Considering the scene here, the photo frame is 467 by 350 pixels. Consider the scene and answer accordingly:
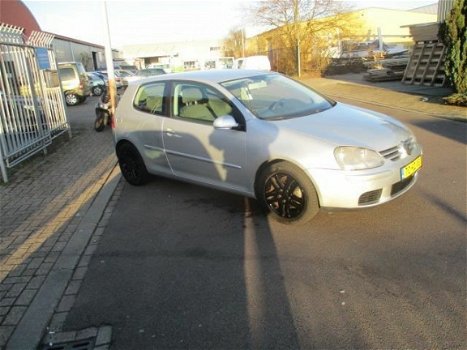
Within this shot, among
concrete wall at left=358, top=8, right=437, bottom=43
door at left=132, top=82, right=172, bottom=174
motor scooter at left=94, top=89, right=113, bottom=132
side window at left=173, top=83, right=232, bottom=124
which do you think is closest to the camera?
side window at left=173, top=83, right=232, bottom=124

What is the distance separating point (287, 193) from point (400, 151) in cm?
123

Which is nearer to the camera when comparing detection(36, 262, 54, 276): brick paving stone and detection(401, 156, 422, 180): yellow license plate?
detection(36, 262, 54, 276): brick paving stone

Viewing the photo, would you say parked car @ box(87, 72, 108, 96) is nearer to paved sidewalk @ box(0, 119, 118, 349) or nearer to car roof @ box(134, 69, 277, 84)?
paved sidewalk @ box(0, 119, 118, 349)

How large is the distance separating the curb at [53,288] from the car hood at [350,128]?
8.29 ft

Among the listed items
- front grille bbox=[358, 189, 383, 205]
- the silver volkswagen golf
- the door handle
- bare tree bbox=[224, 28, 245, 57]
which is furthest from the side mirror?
bare tree bbox=[224, 28, 245, 57]

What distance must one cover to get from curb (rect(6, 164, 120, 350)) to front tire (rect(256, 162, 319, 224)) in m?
2.03

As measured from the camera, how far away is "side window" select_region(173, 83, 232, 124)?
16.5 ft

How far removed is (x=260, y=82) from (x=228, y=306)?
3.10m

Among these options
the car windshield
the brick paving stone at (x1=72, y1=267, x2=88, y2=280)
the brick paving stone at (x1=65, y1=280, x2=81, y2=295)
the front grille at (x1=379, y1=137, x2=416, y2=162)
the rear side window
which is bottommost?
the brick paving stone at (x1=65, y1=280, x2=81, y2=295)

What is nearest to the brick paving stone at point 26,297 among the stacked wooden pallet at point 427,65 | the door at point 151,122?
the door at point 151,122

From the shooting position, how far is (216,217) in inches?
198

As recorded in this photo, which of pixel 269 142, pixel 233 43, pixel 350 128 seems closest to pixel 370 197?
pixel 350 128

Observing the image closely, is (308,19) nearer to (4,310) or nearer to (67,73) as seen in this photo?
→ (67,73)

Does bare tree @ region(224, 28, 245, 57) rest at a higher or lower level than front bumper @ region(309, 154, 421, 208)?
higher
